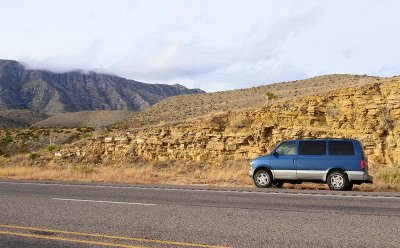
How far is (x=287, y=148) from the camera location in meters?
17.5

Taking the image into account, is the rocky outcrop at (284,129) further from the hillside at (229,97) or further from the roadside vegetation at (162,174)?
the hillside at (229,97)

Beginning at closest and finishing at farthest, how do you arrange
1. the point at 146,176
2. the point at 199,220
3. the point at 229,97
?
the point at 199,220
the point at 146,176
the point at 229,97

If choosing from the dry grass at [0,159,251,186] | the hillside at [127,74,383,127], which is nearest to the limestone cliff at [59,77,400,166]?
the dry grass at [0,159,251,186]

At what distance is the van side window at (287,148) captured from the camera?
17.4 meters

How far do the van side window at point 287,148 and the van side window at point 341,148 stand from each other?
1.31 metres

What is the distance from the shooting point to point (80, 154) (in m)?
33.9

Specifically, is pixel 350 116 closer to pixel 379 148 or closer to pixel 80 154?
pixel 379 148

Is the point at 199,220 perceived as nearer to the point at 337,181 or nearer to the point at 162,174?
the point at 337,181

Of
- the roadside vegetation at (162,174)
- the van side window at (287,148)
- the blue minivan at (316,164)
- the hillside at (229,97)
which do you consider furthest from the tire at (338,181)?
the hillside at (229,97)

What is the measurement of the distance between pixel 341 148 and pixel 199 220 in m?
8.91

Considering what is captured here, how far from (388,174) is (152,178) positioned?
33.2 ft

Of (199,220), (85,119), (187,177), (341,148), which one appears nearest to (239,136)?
(187,177)

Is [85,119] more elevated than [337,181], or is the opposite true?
[85,119]

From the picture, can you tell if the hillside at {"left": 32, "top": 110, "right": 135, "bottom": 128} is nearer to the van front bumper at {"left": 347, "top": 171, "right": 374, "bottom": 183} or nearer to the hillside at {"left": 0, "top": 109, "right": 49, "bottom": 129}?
the hillside at {"left": 0, "top": 109, "right": 49, "bottom": 129}
